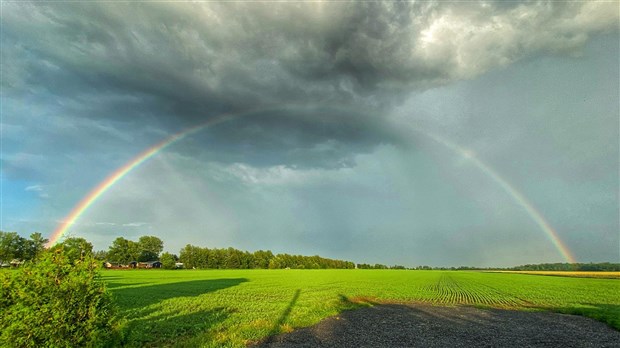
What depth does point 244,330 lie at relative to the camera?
18.5 metres

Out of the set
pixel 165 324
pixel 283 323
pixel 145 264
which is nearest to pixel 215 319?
pixel 165 324

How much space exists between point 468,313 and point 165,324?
75.7 feet

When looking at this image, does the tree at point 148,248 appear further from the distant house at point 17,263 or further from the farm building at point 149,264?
the distant house at point 17,263

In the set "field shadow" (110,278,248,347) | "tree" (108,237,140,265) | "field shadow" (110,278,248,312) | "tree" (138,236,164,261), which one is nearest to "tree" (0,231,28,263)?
"tree" (108,237,140,265)

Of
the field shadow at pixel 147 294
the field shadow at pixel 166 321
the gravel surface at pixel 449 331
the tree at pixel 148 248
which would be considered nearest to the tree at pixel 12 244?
the tree at pixel 148 248

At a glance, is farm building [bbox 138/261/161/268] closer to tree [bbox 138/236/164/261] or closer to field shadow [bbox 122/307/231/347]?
tree [bbox 138/236/164/261]

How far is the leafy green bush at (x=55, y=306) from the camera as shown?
8383 millimetres

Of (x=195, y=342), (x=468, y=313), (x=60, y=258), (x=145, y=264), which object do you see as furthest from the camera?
(x=145, y=264)

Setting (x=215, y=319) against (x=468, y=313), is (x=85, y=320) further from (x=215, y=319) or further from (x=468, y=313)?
(x=468, y=313)

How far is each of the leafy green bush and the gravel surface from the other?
8.31m

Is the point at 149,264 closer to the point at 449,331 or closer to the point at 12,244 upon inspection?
the point at 12,244

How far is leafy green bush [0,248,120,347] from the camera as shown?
8.38m

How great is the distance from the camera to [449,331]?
69.2 feet

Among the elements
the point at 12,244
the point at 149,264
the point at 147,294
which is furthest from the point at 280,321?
the point at 149,264
